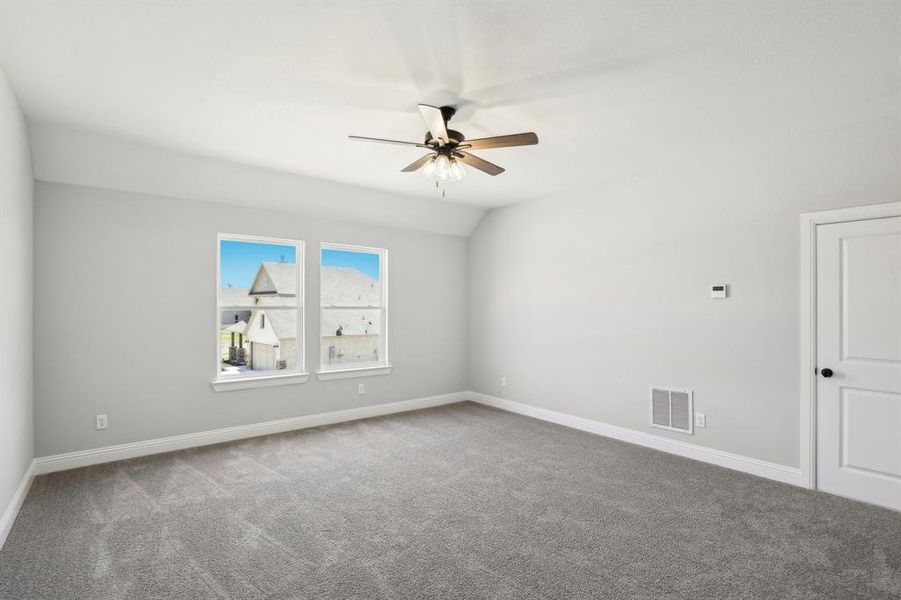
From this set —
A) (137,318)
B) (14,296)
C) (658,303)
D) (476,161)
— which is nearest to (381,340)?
(137,318)

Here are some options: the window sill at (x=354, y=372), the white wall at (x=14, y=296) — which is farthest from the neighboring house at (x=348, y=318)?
the white wall at (x=14, y=296)

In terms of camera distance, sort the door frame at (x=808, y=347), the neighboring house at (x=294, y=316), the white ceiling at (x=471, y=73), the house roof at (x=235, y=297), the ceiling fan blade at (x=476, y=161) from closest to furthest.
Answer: the white ceiling at (x=471, y=73) < the ceiling fan blade at (x=476, y=161) < the door frame at (x=808, y=347) < the house roof at (x=235, y=297) < the neighboring house at (x=294, y=316)

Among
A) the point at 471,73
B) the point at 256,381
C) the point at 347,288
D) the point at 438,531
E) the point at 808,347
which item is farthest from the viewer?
the point at 347,288

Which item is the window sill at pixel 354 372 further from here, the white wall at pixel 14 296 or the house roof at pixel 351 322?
the white wall at pixel 14 296

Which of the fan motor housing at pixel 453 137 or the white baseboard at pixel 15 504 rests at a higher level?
the fan motor housing at pixel 453 137

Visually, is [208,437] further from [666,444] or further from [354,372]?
[666,444]

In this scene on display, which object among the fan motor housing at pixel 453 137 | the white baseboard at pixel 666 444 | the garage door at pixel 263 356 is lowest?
the white baseboard at pixel 666 444

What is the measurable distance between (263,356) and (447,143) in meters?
3.23

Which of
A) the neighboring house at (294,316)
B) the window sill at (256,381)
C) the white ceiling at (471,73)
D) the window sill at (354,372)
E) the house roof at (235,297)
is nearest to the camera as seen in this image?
the white ceiling at (471,73)

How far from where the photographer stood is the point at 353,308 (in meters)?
5.62

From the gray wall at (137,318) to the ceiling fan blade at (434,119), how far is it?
265 cm

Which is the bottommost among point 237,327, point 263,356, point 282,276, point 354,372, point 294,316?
point 354,372

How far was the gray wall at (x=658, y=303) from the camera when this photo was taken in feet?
11.7

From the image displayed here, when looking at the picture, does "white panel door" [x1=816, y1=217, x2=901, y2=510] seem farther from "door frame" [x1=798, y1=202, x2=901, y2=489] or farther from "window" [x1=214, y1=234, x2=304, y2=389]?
"window" [x1=214, y1=234, x2=304, y2=389]
